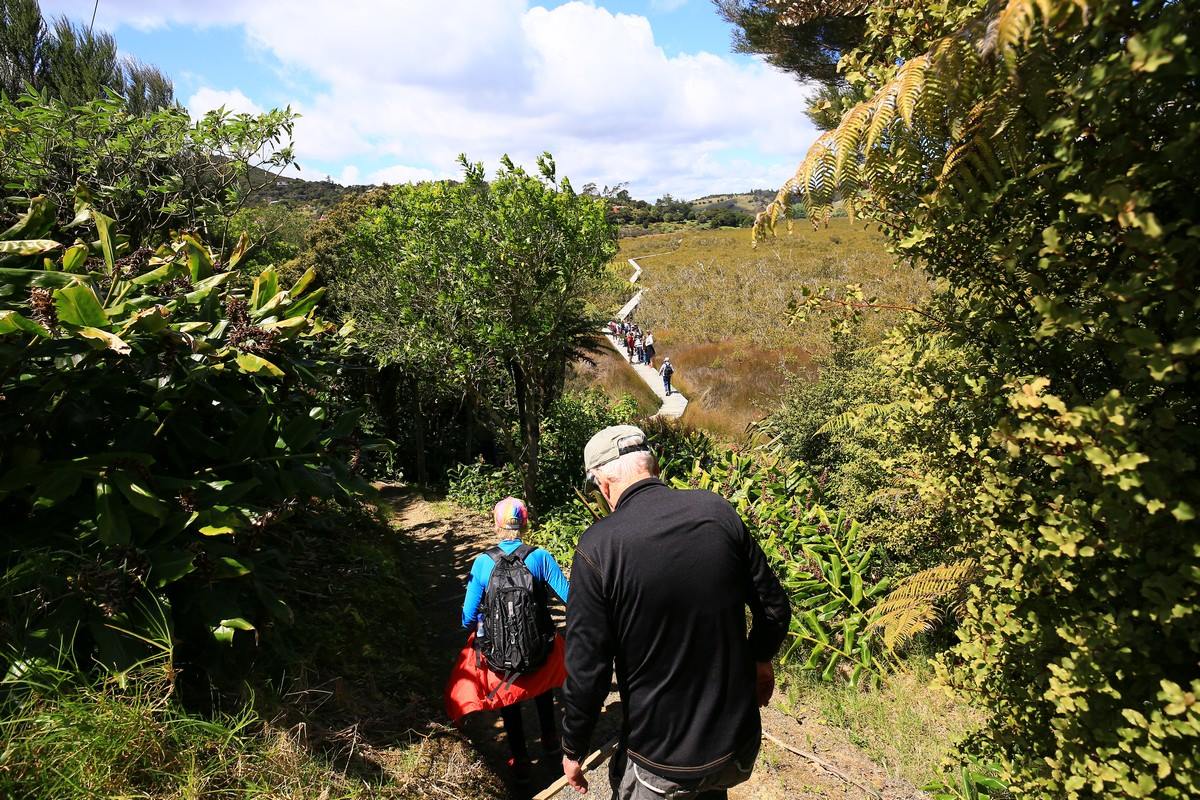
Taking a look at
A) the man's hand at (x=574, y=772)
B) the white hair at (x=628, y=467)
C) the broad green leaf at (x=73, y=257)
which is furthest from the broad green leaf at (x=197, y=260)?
the man's hand at (x=574, y=772)

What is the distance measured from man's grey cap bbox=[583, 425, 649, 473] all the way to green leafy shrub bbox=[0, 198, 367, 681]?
196 centimetres

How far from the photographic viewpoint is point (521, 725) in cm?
385

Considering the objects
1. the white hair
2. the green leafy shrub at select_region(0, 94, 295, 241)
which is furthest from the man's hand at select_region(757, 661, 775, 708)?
the green leafy shrub at select_region(0, 94, 295, 241)

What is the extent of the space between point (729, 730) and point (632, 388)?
14.5m

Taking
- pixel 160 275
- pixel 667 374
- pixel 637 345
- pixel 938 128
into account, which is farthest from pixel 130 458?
pixel 637 345

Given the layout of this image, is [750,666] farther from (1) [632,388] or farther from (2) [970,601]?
(1) [632,388]

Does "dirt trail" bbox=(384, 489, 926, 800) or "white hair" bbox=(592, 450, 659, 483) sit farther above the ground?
"white hair" bbox=(592, 450, 659, 483)

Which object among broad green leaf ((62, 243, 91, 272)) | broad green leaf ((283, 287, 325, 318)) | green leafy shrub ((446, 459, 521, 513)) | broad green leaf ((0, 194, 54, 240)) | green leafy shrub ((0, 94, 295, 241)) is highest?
green leafy shrub ((0, 94, 295, 241))

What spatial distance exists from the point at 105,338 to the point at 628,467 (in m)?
2.48

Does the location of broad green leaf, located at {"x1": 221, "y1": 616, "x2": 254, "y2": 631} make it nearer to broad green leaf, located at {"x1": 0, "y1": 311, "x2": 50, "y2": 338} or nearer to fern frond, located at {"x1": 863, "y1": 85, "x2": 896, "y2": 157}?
broad green leaf, located at {"x1": 0, "y1": 311, "x2": 50, "y2": 338}

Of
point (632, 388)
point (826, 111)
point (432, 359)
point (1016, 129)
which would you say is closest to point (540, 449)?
point (432, 359)

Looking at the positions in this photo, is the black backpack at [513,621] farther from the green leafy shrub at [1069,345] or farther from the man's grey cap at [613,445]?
the green leafy shrub at [1069,345]

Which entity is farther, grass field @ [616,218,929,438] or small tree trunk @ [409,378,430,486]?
grass field @ [616,218,929,438]

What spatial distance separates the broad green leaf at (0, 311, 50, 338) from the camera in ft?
8.66
